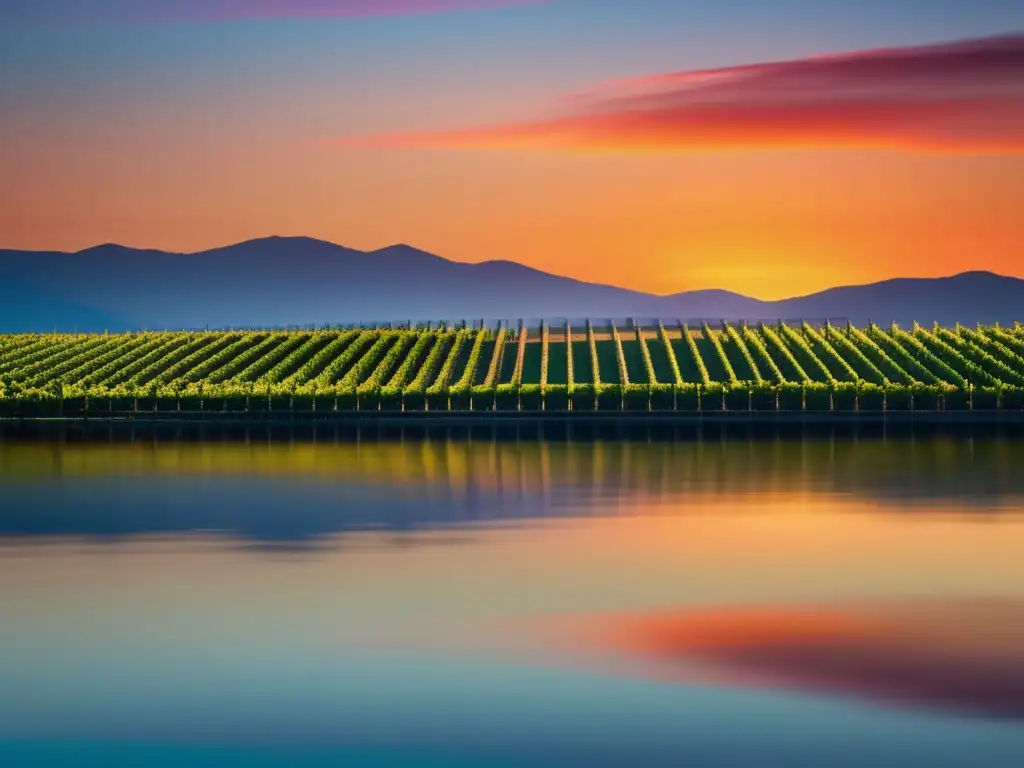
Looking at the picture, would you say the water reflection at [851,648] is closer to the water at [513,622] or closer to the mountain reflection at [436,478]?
the water at [513,622]

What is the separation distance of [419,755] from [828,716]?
14.3 feet

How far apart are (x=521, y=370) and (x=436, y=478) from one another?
48.6 meters

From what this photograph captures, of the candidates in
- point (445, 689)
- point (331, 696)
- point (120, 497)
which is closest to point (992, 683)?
point (445, 689)

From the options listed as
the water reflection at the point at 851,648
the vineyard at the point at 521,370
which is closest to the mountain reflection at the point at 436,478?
the water reflection at the point at 851,648

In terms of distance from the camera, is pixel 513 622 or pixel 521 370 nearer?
pixel 513 622

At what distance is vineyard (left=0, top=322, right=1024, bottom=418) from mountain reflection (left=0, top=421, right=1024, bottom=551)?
46.1 ft

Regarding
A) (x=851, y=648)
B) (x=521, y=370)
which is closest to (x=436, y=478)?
(x=851, y=648)

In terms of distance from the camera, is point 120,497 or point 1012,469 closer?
point 120,497

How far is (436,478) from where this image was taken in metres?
41.9

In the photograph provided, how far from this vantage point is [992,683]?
1697 centimetres

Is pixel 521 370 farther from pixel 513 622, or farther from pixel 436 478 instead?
pixel 513 622

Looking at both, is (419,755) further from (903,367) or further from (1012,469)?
(903,367)

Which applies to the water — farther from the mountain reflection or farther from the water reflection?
the mountain reflection

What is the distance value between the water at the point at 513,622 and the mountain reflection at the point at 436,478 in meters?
0.25
